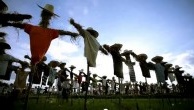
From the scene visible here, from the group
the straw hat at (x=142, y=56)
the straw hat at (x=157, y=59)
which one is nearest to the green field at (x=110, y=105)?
the straw hat at (x=142, y=56)

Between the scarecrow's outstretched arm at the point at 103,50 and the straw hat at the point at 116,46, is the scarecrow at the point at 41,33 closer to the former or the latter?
the scarecrow's outstretched arm at the point at 103,50

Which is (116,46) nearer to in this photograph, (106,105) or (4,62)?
(106,105)

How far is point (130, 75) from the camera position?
11102 mm

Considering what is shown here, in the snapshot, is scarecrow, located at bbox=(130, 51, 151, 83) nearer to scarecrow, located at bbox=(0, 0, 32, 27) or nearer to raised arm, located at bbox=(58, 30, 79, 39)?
raised arm, located at bbox=(58, 30, 79, 39)

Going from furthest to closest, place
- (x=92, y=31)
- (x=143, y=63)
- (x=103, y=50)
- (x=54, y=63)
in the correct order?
1. (x=54, y=63)
2. (x=143, y=63)
3. (x=103, y=50)
4. (x=92, y=31)

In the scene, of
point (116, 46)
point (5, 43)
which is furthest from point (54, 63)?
point (5, 43)

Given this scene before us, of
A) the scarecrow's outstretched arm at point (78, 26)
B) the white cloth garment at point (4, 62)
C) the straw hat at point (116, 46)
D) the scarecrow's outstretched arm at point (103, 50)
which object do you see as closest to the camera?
the scarecrow's outstretched arm at point (78, 26)

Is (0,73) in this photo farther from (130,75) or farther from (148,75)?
(148,75)

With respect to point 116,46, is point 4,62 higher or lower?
lower

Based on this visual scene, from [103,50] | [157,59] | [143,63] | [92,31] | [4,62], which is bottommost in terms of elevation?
[4,62]

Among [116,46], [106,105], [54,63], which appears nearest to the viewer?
[116,46]

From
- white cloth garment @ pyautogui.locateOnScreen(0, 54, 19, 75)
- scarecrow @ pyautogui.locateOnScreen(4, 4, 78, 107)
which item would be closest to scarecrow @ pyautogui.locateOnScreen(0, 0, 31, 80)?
white cloth garment @ pyautogui.locateOnScreen(0, 54, 19, 75)

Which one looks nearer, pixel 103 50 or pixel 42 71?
pixel 103 50

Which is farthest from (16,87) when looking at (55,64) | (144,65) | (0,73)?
(144,65)
